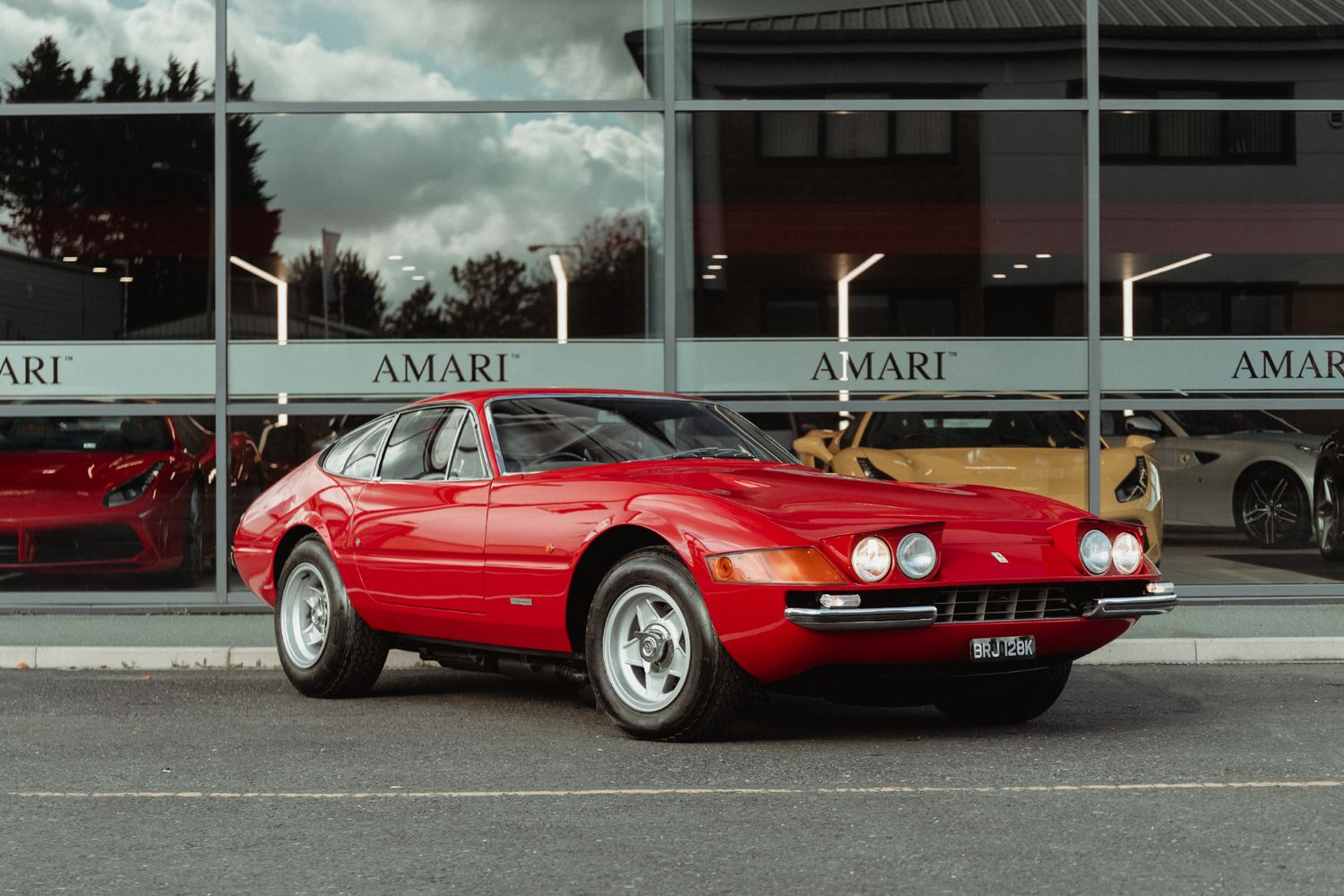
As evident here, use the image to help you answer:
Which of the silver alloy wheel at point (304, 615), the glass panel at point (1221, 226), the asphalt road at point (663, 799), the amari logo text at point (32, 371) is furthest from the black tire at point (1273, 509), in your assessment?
the amari logo text at point (32, 371)

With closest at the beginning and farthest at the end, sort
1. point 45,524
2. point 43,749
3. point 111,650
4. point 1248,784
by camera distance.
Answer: point 1248,784, point 43,749, point 111,650, point 45,524

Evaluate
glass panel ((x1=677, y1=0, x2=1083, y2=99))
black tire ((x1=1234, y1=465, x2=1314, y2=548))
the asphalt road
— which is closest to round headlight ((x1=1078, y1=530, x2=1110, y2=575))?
the asphalt road

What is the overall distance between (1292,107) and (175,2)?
28.4 feet

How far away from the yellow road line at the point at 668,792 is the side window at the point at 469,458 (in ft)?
6.79

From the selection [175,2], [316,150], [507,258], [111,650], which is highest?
[175,2]

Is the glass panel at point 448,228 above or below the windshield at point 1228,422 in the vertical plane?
above

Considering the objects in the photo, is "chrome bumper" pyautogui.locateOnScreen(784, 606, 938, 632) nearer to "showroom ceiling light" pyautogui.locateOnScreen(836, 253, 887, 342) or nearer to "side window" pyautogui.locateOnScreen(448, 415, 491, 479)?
"side window" pyautogui.locateOnScreen(448, 415, 491, 479)

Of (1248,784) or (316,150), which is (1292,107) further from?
(1248,784)

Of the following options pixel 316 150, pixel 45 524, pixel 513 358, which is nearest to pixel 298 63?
pixel 316 150

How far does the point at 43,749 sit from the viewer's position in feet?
21.2

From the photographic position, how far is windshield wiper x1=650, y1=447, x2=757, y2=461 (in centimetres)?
723

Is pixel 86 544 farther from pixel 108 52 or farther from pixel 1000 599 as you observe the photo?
pixel 1000 599

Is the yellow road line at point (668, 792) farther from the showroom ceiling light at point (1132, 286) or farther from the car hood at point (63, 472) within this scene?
the showroom ceiling light at point (1132, 286)

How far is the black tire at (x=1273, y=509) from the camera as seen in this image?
12086 mm
